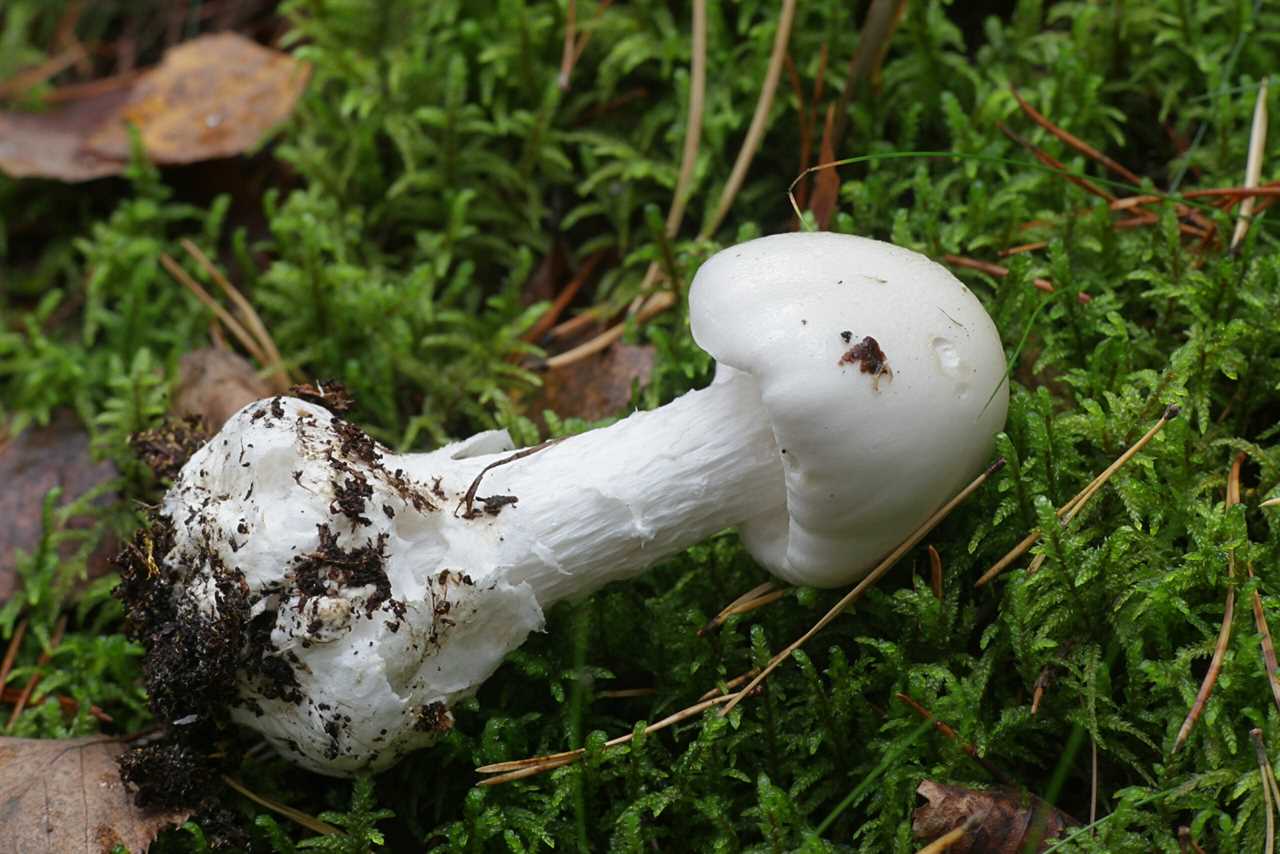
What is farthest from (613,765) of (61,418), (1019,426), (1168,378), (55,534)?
(61,418)

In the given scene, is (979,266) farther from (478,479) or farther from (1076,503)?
(478,479)

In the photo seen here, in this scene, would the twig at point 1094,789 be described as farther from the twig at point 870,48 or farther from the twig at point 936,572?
the twig at point 870,48

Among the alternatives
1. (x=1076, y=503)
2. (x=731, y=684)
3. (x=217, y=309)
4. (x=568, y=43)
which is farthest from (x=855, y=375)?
(x=217, y=309)

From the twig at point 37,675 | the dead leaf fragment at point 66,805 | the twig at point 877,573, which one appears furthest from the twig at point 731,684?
the twig at point 37,675

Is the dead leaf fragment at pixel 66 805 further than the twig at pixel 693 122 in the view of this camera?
No

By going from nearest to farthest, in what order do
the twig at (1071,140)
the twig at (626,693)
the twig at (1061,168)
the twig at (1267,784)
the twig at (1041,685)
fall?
the twig at (1267,784) → the twig at (1041,685) → the twig at (626,693) → the twig at (1061,168) → the twig at (1071,140)

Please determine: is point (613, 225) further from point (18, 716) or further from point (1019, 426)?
point (18, 716)
